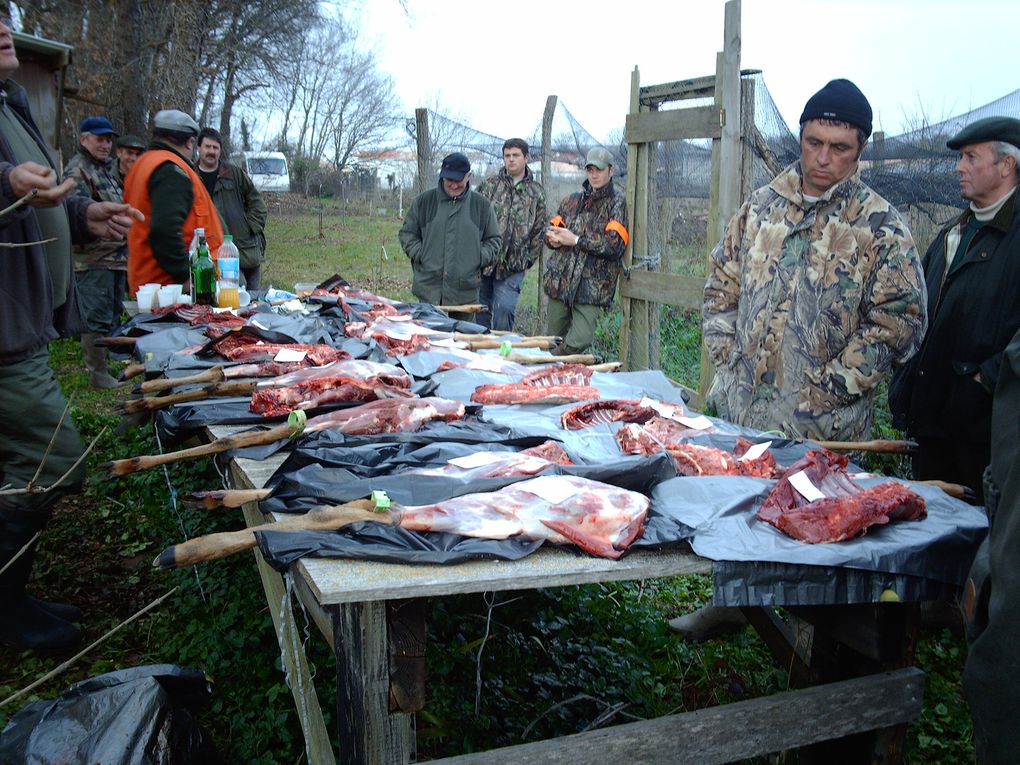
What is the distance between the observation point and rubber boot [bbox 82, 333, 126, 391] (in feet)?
26.2

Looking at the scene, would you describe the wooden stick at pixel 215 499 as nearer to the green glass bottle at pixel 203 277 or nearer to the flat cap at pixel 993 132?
the flat cap at pixel 993 132

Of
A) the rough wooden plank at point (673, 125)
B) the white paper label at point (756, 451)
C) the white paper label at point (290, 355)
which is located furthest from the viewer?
the rough wooden plank at point (673, 125)

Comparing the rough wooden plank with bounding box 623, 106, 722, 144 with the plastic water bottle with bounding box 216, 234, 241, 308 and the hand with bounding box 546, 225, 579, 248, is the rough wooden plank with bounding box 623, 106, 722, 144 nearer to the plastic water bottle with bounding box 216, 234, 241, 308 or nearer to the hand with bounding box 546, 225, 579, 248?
the hand with bounding box 546, 225, 579, 248

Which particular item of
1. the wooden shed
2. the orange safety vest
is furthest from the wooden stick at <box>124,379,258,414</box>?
the wooden shed

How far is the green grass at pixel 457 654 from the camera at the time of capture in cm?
323

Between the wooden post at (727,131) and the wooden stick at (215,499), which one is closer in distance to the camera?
the wooden stick at (215,499)

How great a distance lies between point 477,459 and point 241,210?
6906 millimetres

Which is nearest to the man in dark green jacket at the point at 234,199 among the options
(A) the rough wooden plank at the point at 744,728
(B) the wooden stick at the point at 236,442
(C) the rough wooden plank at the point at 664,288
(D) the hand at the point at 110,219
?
(C) the rough wooden plank at the point at 664,288

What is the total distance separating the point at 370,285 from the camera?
49.8ft

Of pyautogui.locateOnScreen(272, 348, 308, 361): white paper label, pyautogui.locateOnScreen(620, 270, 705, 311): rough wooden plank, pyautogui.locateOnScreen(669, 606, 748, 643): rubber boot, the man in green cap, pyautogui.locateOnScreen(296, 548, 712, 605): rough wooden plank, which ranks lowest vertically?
pyautogui.locateOnScreen(669, 606, 748, 643): rubber boot

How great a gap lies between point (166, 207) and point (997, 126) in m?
4.93

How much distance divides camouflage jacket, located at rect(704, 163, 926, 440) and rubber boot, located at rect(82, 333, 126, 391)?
257 inches

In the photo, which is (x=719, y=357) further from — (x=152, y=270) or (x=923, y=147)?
(x=152, y=270)

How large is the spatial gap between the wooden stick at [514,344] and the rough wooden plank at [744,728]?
2.77m
